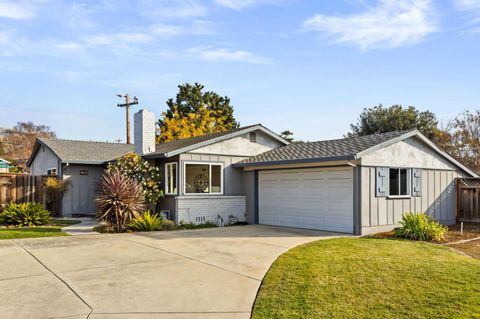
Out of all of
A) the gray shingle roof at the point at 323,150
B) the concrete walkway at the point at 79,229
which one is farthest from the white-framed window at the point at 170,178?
the concrete walkway at the point at 79,229

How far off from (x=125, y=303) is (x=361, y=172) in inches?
336

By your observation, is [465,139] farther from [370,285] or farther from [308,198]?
[370,285]

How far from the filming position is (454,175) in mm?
15562

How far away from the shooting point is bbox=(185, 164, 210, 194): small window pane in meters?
14.8

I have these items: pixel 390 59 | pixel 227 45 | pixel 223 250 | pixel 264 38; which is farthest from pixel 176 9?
pixel 390 59

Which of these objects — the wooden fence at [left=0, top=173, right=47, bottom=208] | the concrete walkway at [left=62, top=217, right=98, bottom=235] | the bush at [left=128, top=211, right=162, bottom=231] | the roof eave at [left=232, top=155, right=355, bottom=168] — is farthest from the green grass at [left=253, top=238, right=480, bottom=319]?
the wooden fence at [left=0, top=173, right=47, bottom=208]

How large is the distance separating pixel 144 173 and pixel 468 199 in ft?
40.5

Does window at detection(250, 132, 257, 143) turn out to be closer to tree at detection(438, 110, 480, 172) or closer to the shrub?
the shrub

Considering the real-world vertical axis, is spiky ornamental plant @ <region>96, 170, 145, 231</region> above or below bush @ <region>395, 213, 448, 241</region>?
above

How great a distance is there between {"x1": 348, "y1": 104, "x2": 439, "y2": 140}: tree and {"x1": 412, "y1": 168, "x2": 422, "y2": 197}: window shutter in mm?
17195

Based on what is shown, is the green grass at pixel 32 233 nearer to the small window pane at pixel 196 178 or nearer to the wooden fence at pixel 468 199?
the small window pane at pixel 196 178

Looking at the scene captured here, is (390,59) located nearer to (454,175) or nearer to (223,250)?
(454,175)

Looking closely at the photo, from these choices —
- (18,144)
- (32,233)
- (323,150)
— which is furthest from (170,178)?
(18,144)

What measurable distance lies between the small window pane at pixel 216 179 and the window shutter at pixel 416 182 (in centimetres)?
683
